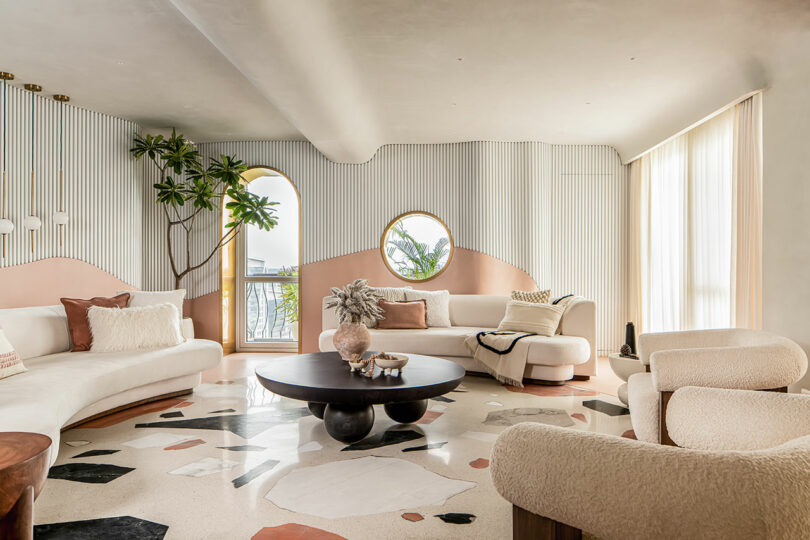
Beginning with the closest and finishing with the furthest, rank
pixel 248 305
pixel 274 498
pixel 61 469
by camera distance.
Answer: pixel 274 498, pixel 61 469, pixel 248 305

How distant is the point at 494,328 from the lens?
5.73 metres

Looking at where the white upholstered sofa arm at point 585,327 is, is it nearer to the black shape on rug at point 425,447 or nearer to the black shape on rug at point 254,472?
the black shape on rug at point 425,447

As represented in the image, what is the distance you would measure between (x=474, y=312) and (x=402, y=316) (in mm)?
891

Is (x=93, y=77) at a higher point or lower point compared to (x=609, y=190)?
higher

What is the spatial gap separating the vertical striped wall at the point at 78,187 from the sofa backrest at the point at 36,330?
1.11 meters

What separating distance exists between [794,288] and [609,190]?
11.1ft

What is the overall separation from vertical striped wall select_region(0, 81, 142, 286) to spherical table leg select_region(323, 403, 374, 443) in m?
3.55

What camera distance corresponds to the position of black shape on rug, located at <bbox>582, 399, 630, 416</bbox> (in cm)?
380

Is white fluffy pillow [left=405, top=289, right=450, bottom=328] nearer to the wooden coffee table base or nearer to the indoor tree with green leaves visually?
the indoor tree with green leaves

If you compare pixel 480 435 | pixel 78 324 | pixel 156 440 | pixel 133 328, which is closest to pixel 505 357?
pixel 480 435

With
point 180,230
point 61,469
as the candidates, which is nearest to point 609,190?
point 180,230

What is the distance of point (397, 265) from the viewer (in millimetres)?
6789

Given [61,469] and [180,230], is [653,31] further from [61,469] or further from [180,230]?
[180,230]

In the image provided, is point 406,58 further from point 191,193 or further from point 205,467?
point 191,193
